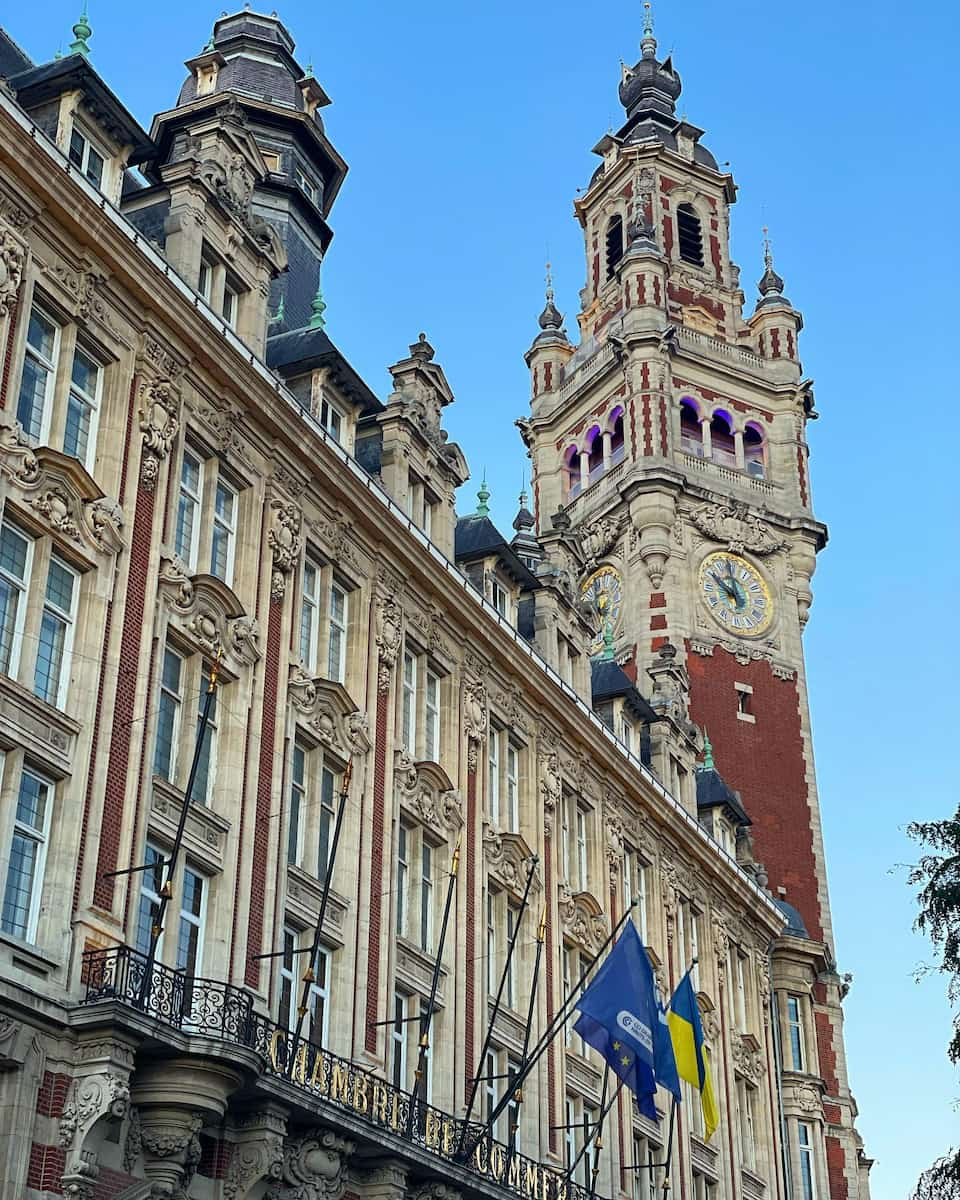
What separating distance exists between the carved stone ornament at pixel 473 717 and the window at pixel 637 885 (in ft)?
28.5

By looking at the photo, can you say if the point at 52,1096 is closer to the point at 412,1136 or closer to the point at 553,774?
the point at 412,1136

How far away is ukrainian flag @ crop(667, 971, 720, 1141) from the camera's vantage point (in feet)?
125

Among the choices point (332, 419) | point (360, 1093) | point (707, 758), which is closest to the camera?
point (360, 1093)

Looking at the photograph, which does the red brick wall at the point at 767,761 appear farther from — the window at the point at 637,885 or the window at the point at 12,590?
the window at the point at 12,590

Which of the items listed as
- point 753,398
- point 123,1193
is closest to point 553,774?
point 123,1193

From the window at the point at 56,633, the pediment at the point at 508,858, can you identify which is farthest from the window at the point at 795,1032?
the window at the point at 56,633

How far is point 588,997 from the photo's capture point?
34.8 meters

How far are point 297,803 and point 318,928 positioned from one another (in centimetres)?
317

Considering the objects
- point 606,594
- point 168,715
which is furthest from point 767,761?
point 168,715

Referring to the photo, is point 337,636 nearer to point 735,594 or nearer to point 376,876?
point 376,876

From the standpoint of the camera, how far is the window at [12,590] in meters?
26.4

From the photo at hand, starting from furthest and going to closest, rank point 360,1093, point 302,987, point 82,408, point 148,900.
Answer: point 302,987 < point 360,1093 < point 82,408 < point 148,900

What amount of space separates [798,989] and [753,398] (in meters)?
28.6

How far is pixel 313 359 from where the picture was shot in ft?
123
